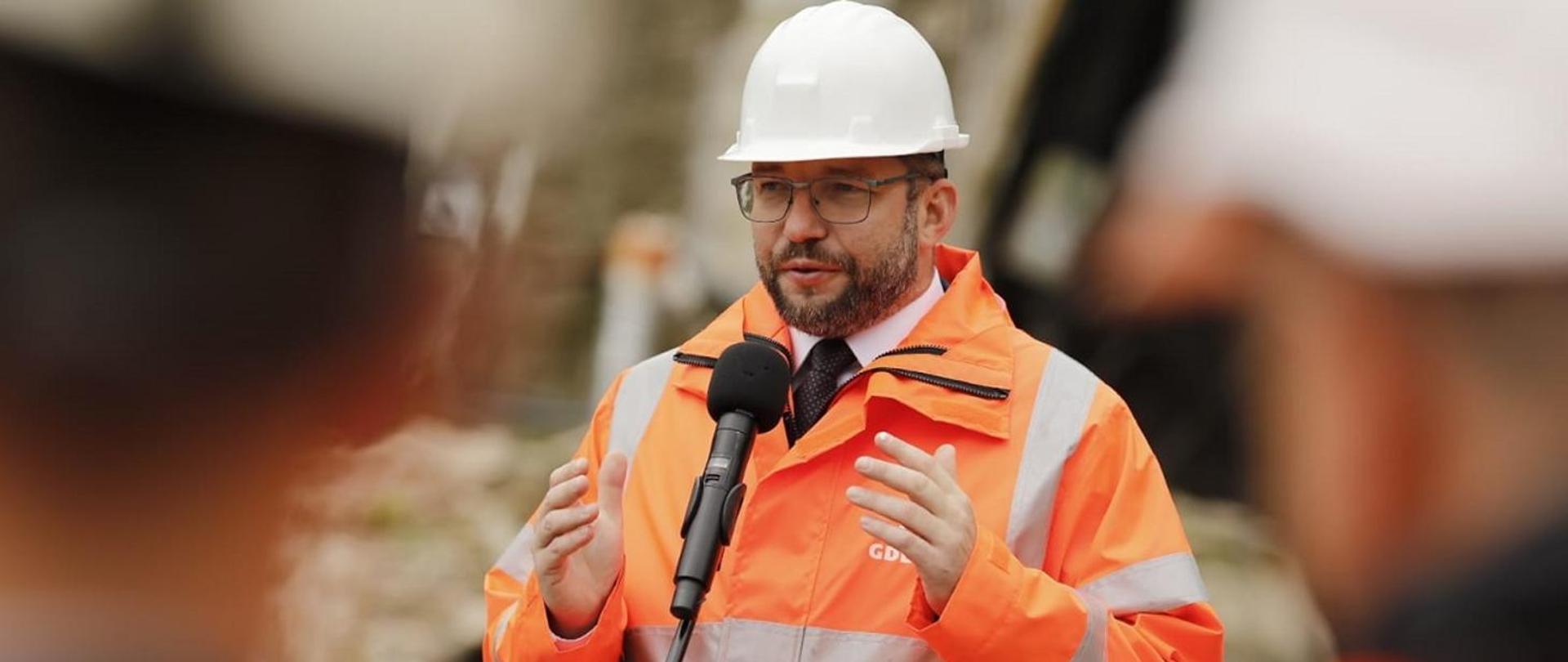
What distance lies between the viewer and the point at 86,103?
15.1ft

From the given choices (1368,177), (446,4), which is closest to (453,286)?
(446,4)

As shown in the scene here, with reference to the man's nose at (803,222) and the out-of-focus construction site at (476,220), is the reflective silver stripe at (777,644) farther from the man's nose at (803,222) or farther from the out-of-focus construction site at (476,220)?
the out-of-focus construction site at (476,220)

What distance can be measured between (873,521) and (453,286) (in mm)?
2729

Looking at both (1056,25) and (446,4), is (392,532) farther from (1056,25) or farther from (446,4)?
(1056,25)

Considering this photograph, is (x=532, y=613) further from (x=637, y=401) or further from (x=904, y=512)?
(x=904, y=512)

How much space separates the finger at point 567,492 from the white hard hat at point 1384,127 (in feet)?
6.42

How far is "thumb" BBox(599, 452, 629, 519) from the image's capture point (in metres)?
2.25

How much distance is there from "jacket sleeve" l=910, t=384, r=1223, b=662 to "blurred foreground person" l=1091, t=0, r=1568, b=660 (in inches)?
53.2

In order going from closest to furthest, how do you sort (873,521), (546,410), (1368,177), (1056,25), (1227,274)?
(873,521)
(1368,177)
(1227,274)
(1056,25)
(546,410)

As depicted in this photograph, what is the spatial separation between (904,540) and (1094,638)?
287mm

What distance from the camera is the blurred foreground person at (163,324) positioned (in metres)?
4.57

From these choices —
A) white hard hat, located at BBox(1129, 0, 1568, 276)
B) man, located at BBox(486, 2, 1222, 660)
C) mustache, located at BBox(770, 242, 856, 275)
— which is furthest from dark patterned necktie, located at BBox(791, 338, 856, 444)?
white hard hat, located at BBox(1129, 0, 1568, 276)

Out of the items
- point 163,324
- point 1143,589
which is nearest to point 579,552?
point 1143,589

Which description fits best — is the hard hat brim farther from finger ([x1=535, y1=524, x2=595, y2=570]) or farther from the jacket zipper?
finger ([x1=535, y1=524, x2=595, y2=570])
